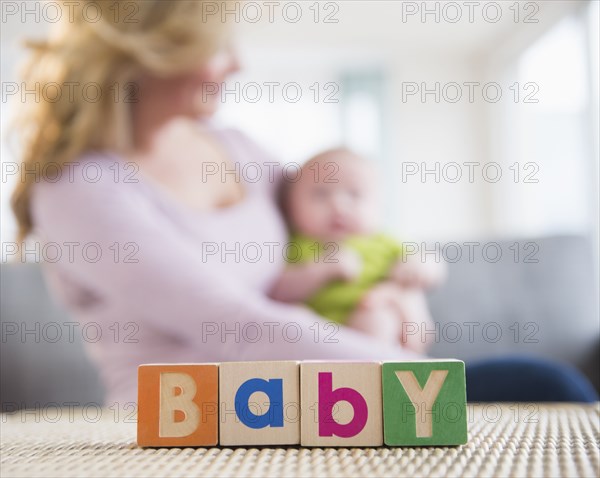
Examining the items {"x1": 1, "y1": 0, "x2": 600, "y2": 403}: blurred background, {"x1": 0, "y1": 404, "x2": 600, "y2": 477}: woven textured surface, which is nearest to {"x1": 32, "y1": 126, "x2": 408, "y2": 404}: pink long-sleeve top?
{"x1": 0, "y1": 404, "x2": 600, "y2": 477}: woven textured surface

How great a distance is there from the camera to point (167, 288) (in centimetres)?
112

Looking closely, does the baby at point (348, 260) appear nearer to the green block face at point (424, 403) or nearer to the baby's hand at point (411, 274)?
the baby's hand at point (411, 274)

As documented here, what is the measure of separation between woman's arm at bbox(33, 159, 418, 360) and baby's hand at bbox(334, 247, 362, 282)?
4.7 inches

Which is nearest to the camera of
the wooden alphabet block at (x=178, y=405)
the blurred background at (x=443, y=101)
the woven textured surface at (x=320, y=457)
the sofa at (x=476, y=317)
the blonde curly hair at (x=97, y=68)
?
the woven textured surface at (x=320, y=457)

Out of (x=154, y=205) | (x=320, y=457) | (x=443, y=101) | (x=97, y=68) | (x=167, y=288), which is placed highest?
(x=443, y=101)

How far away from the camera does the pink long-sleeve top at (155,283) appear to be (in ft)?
3.64

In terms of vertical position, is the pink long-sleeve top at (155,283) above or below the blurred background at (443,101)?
below

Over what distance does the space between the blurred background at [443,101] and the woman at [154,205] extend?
133cm

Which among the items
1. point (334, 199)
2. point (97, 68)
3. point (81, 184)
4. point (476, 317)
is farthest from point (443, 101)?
point (81, 184)

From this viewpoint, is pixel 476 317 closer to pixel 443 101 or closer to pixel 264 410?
pixel 264 410

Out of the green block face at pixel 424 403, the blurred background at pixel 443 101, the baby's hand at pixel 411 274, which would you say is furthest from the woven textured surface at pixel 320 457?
the blurred background at pixel 443 101

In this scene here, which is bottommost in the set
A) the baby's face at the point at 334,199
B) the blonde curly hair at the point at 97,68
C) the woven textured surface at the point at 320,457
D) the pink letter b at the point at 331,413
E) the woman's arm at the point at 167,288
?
the woven textured surface at the point at 320,457

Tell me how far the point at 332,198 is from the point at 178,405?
2.74ft

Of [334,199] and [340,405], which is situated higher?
[334,199]
